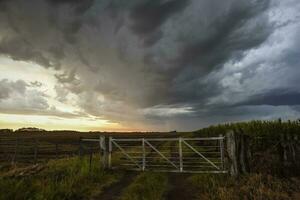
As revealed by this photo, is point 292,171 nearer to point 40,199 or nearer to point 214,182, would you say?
point 214,182

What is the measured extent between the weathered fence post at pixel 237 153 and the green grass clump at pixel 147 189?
3422mm

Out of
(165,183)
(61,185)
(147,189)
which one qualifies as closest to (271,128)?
(165,183)

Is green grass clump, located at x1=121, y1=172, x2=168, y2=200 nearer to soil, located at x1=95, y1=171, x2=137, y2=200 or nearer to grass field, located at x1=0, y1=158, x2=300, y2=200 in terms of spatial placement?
grass field, located at x1=0, y1=158, x2=300, y2=200

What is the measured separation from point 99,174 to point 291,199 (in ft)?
30.7

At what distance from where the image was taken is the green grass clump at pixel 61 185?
10492 millimetres

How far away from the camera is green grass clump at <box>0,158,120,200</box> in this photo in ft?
34.4

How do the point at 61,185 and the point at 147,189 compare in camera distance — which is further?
the point at 147,189

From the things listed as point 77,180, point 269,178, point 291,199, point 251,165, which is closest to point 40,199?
point 77,180

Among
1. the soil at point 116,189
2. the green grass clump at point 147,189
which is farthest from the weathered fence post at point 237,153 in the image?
the soil at point 116,189

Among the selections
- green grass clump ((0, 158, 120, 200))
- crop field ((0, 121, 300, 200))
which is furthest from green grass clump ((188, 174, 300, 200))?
green grass clump ((0, 158, 120, 200))

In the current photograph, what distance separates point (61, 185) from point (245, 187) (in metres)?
7.22

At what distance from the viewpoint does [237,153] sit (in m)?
15.6

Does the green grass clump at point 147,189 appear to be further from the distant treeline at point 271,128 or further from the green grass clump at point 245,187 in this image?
the distant treeline at point 271,128

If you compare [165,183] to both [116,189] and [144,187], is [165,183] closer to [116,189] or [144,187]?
[144,187]
